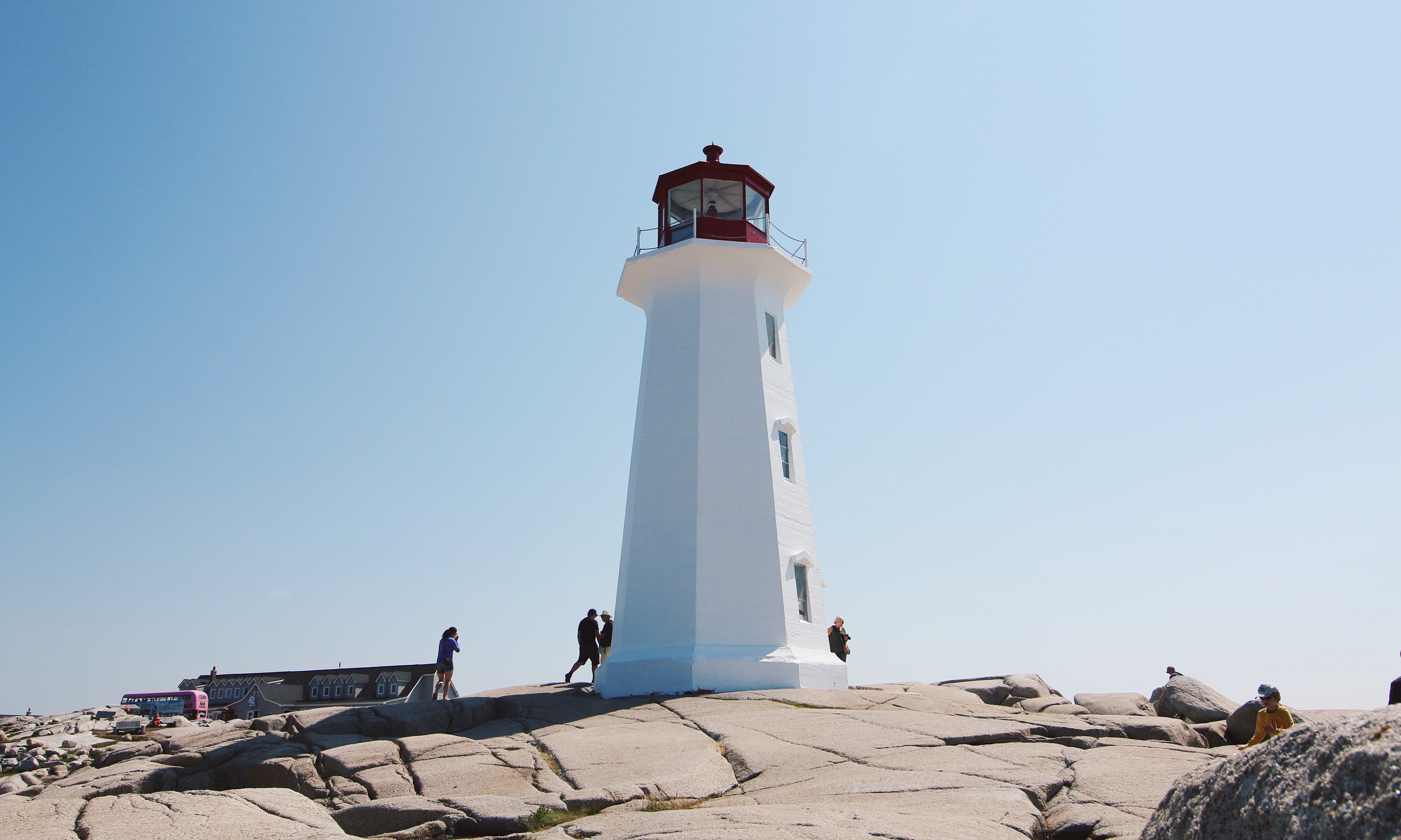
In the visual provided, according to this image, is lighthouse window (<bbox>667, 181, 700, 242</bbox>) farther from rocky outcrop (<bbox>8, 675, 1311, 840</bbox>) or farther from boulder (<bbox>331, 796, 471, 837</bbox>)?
boulder (<bbox>331, 796, 471, 837</bbox>)

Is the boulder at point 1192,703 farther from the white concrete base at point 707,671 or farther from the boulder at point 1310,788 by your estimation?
the boulder at point 1310,788

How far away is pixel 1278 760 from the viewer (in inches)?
141

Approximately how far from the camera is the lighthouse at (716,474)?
17.8 metres

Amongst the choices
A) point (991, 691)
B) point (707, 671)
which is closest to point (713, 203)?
point (707, 671)

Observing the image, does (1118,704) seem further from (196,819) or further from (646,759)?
(196,819)

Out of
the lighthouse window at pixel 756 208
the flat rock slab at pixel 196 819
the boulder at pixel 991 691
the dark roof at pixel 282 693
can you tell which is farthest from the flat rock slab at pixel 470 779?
the dark roof at pixel 282 693

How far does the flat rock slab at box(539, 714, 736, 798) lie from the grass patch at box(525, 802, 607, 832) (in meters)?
0.51

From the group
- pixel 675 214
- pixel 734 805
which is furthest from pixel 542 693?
pixel 675 214

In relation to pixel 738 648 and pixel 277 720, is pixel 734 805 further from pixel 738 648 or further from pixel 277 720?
pixel 277 720

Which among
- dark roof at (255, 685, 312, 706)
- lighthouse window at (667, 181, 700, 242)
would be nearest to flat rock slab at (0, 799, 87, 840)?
lighthouse window at (667, 181, 700, 242)

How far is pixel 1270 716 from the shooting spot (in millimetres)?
9945

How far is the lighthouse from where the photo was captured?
1775 centimetres

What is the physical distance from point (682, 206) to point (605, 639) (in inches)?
410

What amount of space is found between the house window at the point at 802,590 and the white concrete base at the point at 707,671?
39.7 inches
